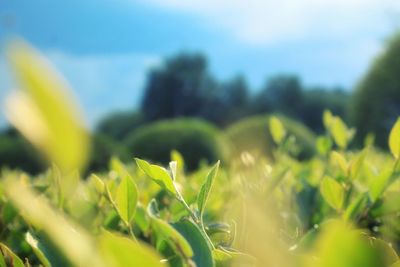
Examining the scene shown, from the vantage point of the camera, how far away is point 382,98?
640 inches

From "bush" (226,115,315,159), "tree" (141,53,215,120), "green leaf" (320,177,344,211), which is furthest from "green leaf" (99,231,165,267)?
"tree" (141,53,215,120)

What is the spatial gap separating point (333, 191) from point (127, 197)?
14.8 inches

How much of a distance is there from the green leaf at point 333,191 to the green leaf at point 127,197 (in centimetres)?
33

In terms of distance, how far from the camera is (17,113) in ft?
0.60

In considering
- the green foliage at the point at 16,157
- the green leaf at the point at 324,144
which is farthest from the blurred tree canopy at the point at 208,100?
the green leaf at the point at 324,144

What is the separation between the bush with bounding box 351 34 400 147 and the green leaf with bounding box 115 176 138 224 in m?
16.4

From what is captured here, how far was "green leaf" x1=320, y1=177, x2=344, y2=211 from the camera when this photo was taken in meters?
0.81

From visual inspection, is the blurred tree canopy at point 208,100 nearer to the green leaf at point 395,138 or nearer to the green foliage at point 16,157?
the green foliage at point 16,157

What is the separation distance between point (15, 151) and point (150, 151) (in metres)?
3.75

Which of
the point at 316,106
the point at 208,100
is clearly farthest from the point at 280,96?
the point at 208,100

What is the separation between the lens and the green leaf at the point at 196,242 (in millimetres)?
458

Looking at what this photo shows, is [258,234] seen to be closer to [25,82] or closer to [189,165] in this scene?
[25,82]

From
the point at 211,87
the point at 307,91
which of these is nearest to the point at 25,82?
the point at 211,87

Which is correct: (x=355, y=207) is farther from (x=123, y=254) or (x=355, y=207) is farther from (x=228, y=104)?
(x=228, y=104)
